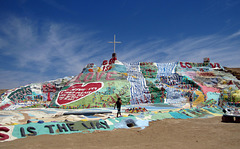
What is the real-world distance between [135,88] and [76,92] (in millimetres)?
5979

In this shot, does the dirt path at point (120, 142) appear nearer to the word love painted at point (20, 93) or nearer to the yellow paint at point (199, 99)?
the yellow paint at point (199, 99)

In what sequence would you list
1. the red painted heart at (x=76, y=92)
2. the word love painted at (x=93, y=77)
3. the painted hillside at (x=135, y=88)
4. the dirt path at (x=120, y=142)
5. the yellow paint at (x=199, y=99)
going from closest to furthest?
the dirt path at (x=120, y=142) < the red painted heart at (x=76, y=92) < the painted hillside at (x=135, y=88) < the yellow paint at (x=199, y=99) < the word love painted at (x=93, y=77)

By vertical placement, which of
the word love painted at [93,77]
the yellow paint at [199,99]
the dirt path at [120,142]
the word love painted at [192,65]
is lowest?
the dirt path at [120,142]

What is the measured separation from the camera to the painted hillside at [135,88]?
56.3 feet

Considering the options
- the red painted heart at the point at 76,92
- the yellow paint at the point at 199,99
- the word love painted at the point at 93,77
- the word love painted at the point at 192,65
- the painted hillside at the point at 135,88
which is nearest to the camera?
the red painted heart at the point at 76,92

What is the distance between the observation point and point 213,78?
21.8 meters

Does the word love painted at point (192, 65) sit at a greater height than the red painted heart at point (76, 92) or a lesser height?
greater

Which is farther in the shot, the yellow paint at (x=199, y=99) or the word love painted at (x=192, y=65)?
the word love painted at (x=192, y=65)

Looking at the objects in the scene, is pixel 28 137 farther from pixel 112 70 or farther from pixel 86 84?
pixel 112 70

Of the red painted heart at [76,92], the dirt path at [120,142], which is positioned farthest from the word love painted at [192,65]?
the dirt path at [120,142]

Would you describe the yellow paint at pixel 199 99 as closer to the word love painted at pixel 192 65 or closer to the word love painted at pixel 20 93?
the word love painted at pixel 192 65

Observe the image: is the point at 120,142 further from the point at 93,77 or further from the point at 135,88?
the point at 93,77

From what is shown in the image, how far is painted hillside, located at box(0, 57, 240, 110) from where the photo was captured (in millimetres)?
17156

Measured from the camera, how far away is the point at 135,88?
1877 cm
